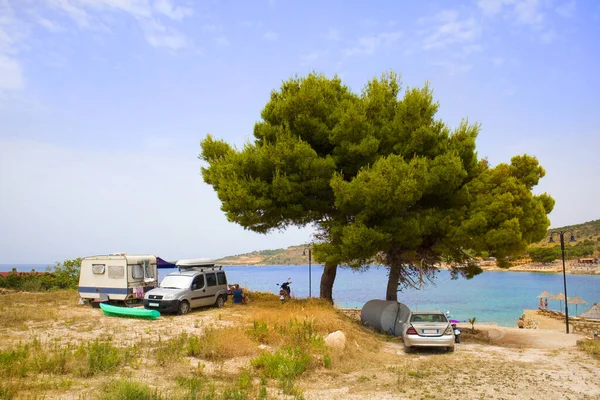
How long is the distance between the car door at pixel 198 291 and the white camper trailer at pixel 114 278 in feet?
10.9

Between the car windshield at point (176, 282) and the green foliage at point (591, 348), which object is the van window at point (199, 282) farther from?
the green foliage at point (591, 348)

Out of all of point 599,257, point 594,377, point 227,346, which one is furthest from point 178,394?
point 599,257

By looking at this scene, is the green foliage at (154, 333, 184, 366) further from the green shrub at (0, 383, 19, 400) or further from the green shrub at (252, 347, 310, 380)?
the green shrub at (0, 383, 19, 400)

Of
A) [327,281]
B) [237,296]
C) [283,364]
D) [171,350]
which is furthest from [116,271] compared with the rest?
[283,364]

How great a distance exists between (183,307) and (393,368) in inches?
440

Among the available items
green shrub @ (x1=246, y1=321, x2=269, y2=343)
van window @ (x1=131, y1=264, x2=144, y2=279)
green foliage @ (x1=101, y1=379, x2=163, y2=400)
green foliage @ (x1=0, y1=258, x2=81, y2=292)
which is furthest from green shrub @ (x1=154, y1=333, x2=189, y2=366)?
green foliage @ (x1=0, y1=258, x2=81, y2=292)

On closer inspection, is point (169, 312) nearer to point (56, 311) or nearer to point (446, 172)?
point (56, 311)

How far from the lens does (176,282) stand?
20.8 meters

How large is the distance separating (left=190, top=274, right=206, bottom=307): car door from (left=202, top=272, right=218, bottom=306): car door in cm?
23

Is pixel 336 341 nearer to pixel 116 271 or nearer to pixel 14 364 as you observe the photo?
pixel 14 364

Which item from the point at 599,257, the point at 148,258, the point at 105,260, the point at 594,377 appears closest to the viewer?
the point at 594,377

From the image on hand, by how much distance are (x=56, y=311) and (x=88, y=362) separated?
1187cm

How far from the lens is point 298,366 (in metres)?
10.4

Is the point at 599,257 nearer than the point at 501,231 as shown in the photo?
No
